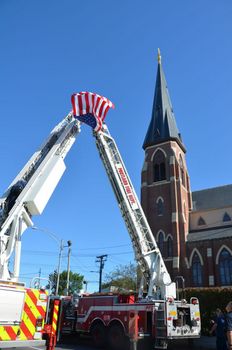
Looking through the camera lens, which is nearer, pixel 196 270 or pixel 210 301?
pixel 210 301

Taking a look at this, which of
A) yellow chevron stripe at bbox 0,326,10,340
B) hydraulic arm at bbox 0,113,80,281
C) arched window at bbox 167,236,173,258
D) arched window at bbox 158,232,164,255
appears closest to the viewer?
yellow chevron stripe at bbox 0,326,10,340

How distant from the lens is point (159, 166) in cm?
4562

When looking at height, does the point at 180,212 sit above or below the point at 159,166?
below

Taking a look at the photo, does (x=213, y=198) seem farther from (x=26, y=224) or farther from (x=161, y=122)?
(x=26, y=224)

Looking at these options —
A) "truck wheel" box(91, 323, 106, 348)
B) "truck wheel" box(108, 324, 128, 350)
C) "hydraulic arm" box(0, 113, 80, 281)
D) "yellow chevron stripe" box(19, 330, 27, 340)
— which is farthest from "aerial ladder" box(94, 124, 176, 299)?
"yellow chevron stripe" box(19, 330, 27, 340)

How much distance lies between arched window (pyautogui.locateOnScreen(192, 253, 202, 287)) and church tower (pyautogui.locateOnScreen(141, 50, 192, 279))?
46.5 inches

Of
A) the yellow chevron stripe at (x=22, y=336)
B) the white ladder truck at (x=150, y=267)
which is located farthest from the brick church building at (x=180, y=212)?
the yellow chevron stripe at (x=22, y=336)

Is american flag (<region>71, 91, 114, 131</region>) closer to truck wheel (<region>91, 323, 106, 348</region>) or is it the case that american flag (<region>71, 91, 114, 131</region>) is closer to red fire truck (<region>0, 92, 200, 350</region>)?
red fire truck (<region>0, 92, 200, 350</region>)

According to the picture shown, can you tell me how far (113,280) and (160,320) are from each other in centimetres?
3823

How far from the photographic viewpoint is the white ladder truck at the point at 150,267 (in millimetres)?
13383

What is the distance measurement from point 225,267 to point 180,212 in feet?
26.4

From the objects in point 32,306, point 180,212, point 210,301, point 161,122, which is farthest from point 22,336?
point 161,122

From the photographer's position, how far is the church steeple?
1845 inches

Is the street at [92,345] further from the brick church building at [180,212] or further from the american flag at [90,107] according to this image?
the brick church building at [180,212]
